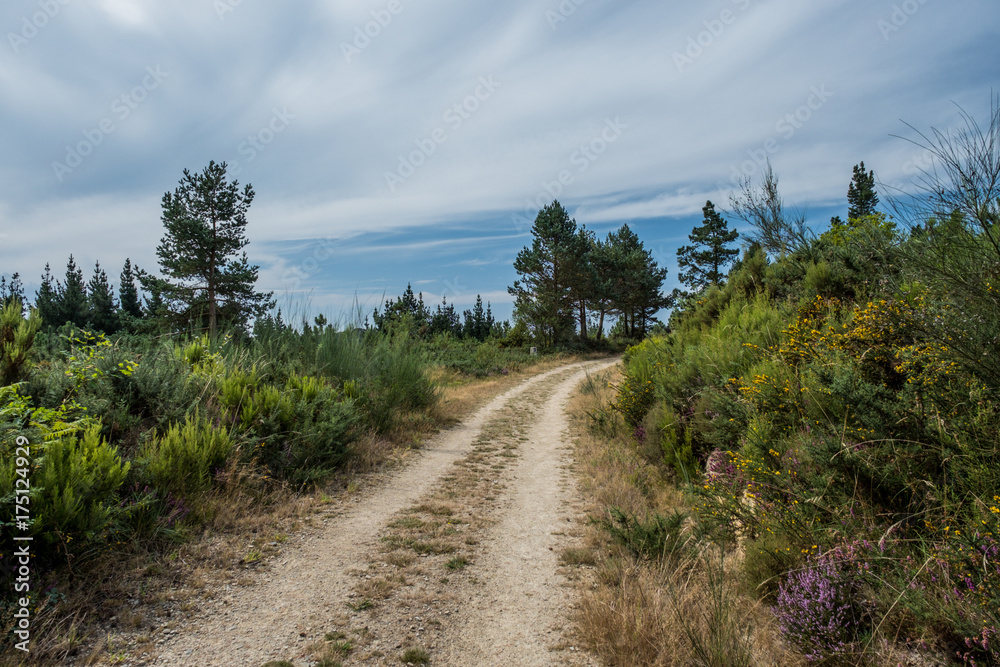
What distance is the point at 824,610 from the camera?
7.43ft

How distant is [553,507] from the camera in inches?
206

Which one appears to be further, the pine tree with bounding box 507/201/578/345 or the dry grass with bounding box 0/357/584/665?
the pine tree with bounding box 507/201/578/345

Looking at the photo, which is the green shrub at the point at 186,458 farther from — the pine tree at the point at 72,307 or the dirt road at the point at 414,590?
the pine tree at the point at 72,307

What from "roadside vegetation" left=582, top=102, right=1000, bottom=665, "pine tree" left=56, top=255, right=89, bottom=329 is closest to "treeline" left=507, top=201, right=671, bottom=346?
"roadside vegetation" left=582, top=102, right=1000, bottom=665

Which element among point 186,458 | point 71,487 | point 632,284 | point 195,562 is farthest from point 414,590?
point 632,284

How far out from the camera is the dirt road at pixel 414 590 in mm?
2598

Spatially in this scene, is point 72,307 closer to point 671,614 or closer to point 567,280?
point 567,280

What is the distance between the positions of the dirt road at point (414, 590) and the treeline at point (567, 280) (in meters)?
26.1

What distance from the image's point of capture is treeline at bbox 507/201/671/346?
31125 mm

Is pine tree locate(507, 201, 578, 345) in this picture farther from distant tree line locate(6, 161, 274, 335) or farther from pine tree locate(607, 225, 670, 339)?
distant tree line locate(6, 161, 274, 335)

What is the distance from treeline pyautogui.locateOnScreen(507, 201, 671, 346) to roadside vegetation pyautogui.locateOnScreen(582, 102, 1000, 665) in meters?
27.0

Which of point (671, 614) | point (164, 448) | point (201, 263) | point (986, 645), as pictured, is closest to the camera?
point (986, 645)

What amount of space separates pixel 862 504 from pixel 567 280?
3006cm

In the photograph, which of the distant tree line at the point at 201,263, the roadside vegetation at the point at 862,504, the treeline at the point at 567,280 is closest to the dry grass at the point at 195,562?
the roadside vegetation at the point at 862,504
